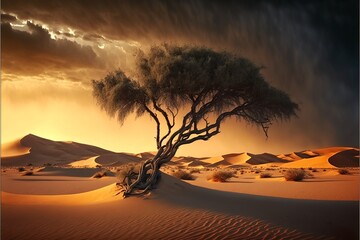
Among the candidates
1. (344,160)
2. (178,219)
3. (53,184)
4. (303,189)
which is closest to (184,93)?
(178,219)

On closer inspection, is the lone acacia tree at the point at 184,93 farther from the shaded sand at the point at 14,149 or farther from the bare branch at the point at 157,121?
the shaded sand at the point at 14,149

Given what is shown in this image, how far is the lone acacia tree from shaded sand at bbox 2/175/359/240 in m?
2.31

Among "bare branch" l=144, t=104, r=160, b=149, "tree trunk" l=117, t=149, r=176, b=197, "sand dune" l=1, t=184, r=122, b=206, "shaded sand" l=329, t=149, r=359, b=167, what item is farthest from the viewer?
"shaded sand" l=329, t=149, r=359, b=167

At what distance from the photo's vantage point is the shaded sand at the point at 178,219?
969 cm

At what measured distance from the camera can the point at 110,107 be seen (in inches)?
666

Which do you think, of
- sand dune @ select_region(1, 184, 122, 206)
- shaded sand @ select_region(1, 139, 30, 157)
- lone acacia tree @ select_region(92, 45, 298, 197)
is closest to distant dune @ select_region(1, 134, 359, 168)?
shaded sand @ select_region(1, 139, 30, 157)

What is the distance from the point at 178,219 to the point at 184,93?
730 centimetres

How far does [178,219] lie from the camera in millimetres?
11234

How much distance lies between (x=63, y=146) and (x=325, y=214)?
374ft

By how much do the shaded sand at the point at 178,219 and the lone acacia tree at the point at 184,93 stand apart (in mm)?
2315

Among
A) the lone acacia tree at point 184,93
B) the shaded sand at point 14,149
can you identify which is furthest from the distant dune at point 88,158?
the lone acacia tree at point 184,93

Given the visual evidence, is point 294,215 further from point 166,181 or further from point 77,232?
point 77,232

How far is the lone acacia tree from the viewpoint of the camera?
1584 centimetres

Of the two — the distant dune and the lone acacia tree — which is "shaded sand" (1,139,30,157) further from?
the lone acacia tree
